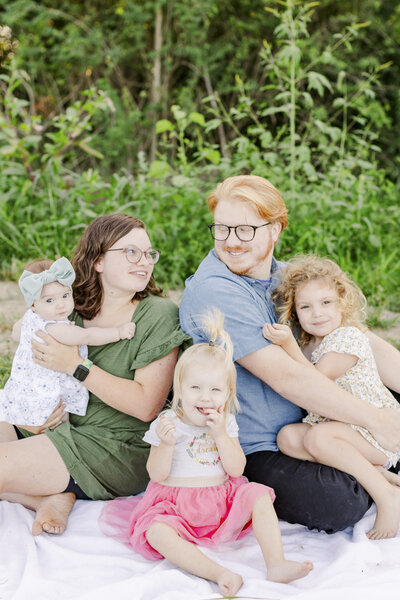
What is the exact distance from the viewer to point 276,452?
2486 mm

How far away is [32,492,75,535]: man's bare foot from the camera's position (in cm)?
230

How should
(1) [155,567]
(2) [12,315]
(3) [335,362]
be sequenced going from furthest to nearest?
(2) [12,315], (3) [335,362], (1) [155,567]

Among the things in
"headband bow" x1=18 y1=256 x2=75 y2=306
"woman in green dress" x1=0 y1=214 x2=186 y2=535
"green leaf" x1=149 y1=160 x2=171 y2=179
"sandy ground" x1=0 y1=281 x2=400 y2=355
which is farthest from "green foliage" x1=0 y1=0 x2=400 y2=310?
"headband bow" x1=18 y1=256 x2=75 y2=306

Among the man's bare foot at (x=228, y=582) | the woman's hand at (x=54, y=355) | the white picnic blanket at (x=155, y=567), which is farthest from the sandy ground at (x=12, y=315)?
the man's bare foot at (x=228, y=582)

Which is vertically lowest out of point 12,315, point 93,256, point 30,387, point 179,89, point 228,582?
point 12,315

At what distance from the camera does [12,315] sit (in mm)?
4242

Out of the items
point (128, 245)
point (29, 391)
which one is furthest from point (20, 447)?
point (128, 245)

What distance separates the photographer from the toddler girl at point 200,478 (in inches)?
85.0

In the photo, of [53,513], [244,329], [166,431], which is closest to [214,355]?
[244,329]

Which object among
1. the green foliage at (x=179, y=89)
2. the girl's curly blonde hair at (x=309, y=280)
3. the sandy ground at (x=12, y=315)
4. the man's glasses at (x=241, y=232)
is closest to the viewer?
the man's glasses at (x=241, y=232)

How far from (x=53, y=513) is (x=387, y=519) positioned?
1203 millimetres

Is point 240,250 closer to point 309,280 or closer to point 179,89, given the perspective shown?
point 309,280

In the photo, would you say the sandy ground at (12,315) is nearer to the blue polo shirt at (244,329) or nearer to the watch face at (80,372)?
the watch face at (80,372)

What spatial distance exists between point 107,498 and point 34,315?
0.77 meters
